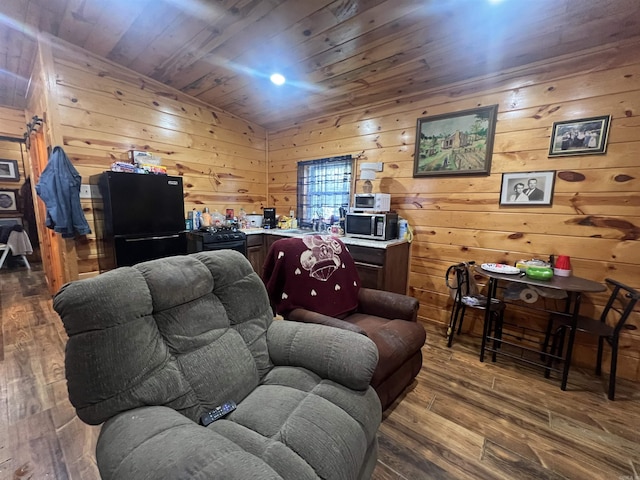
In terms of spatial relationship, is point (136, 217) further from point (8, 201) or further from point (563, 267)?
point (8, 201)

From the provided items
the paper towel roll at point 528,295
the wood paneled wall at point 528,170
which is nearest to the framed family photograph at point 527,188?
the wood paneled wall at point 528,170

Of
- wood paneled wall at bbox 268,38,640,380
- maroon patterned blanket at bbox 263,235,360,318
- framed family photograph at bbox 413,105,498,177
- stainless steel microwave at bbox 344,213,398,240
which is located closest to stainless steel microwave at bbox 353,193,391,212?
stainless steel microwave at bbox 344,213,398,240

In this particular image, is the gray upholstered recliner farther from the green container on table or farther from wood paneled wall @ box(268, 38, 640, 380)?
wood paneled wall @ box(268, 38, 640, 380)

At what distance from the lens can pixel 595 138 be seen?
2029 mm

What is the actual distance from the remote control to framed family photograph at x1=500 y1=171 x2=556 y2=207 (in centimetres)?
263

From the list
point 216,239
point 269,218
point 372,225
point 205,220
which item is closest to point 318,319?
point 372,225

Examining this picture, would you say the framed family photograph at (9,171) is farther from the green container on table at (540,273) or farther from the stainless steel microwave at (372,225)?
the green container on table at (540,273)

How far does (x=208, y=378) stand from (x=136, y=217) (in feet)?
7.01

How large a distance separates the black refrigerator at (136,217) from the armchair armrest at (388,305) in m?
2.13

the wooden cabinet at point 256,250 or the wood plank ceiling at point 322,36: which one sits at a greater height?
the wood plank ceiling at point 322,36

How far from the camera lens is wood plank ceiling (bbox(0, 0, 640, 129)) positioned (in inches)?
67.6

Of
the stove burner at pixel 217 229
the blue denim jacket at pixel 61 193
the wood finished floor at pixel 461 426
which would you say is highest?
the blue denim jacket at pixel 61 193

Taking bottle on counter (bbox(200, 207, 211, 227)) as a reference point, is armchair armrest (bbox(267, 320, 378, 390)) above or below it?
below

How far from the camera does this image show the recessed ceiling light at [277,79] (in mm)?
2640
